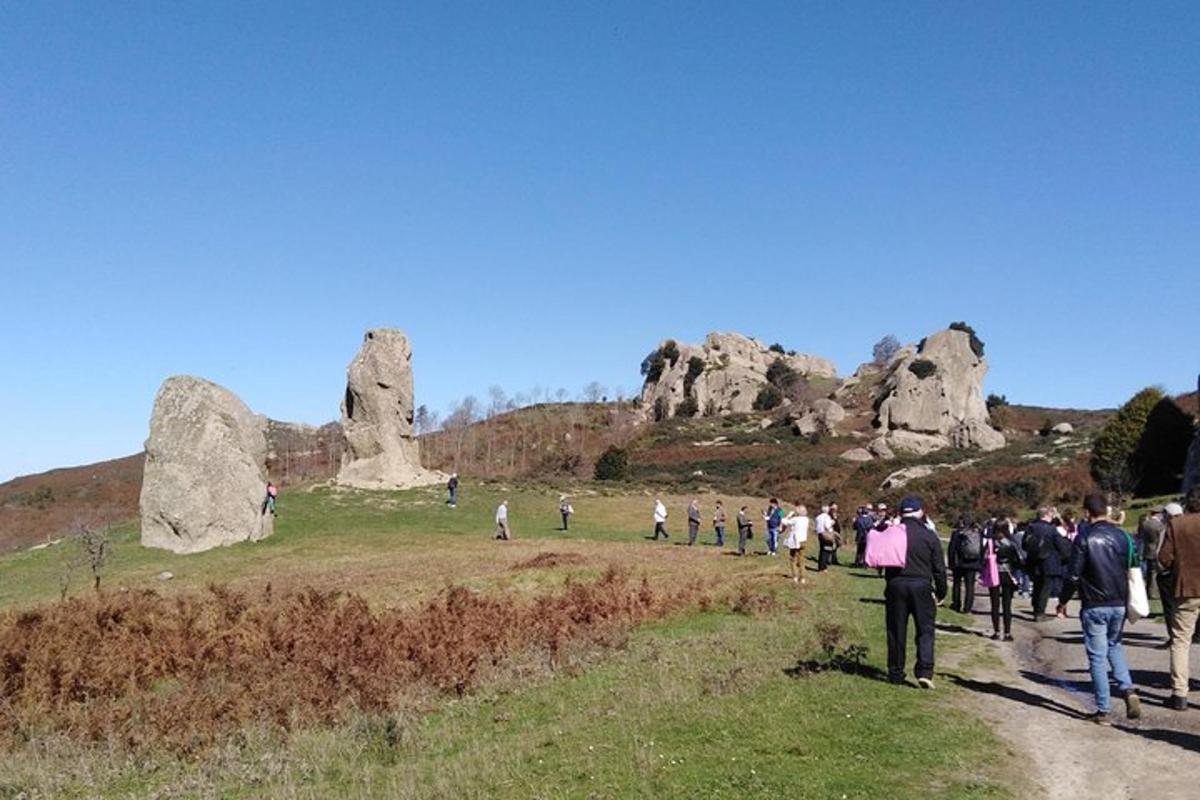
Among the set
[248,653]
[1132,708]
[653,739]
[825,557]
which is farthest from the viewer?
[825,557]

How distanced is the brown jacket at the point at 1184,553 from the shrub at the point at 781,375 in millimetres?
123008

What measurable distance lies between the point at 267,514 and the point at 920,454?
230ft

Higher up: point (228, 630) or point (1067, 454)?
point (1067, 454)

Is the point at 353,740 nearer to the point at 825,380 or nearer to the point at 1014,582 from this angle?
the point at 1014,582

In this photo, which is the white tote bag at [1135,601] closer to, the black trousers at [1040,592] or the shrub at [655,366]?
the black trousers at [1040,592]

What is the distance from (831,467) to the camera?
83.2 metres

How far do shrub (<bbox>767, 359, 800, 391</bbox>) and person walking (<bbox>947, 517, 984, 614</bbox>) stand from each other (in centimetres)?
11303

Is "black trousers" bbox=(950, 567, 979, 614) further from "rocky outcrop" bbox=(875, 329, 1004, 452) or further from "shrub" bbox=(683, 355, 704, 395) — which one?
"shrub" bbox=(683, 355, 704, 395)

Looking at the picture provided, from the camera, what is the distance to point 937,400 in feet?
329

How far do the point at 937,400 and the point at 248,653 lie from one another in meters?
94.5

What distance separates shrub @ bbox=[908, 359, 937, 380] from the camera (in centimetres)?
10436

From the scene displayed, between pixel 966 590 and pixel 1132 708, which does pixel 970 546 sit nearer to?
pixel 966 590

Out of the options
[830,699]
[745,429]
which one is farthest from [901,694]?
[745,429]

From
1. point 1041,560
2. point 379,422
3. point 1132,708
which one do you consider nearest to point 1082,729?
point 1132,708
